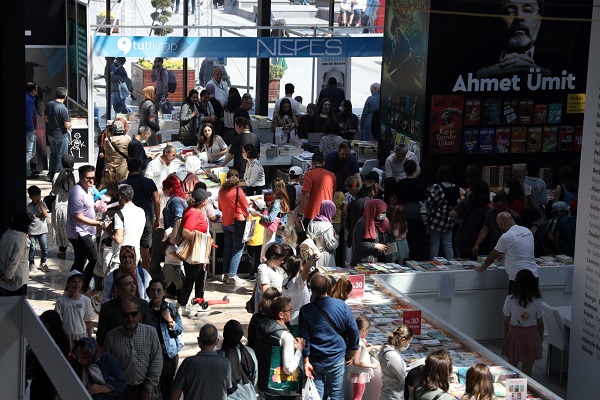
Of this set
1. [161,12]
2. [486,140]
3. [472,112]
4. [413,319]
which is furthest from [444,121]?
[161,12]

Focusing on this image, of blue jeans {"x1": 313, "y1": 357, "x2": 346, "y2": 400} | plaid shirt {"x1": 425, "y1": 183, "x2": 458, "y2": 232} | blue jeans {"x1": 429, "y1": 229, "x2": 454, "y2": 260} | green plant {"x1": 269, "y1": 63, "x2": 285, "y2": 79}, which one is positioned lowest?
blue jeans {"x1": 313, "y1": 357, "x2": 346, "y2": 400}

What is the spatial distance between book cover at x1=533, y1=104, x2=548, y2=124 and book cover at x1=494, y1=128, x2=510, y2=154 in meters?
0.44

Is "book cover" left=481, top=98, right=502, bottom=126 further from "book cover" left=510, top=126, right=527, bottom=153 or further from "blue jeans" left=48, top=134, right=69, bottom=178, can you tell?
"blue jeans" left=48, top=134, right=69, bottom=178

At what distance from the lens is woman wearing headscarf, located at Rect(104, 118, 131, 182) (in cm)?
1270

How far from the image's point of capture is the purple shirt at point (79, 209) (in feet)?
34.0

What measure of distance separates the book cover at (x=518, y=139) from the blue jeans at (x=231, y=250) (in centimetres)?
476

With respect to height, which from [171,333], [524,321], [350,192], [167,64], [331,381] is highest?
[167,64]

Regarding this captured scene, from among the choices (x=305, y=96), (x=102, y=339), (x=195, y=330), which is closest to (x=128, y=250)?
(x=102, y=339)

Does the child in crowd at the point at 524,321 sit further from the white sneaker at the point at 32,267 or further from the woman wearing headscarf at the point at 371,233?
the white sneaker at the point at 32,267

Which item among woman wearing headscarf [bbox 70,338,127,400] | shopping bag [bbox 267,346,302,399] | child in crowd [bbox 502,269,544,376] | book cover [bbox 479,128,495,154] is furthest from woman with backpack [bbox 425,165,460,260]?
woman wearing headscarf [bbox 70,338,127,400]

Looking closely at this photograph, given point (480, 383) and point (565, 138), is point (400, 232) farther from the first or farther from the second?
point (565, 138)

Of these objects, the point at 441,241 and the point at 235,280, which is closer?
the point at 235,280

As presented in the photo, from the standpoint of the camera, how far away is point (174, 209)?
34.2 feet

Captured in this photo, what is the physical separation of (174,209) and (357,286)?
2212 millimetres
